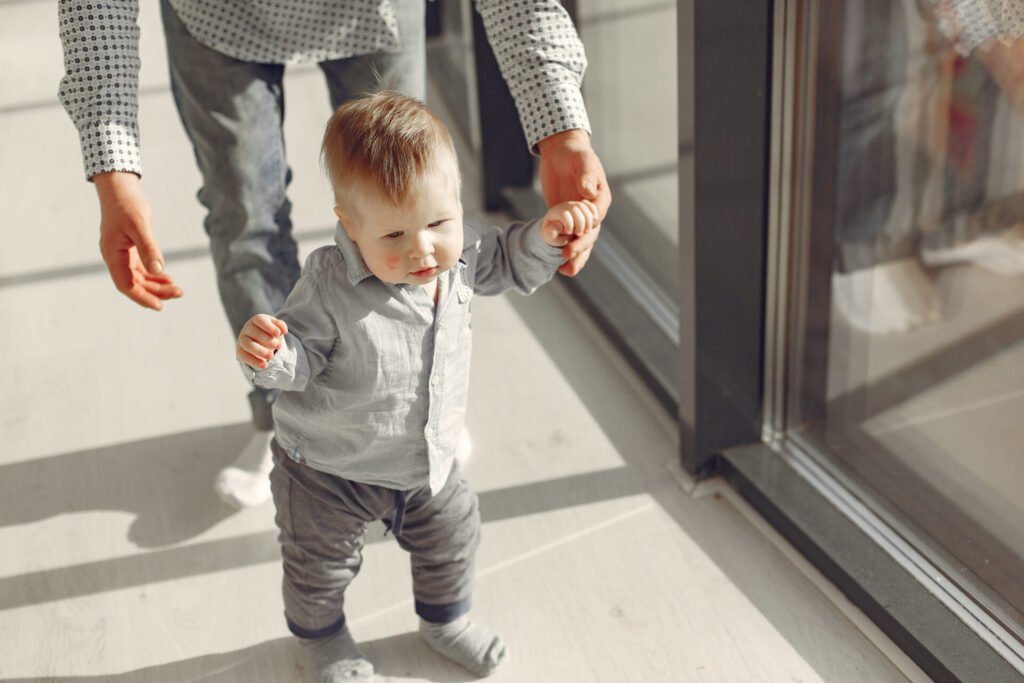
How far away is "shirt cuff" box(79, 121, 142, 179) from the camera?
1284mm

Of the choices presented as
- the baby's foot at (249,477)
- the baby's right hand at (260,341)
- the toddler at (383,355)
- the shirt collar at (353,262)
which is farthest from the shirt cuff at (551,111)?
the baby's foot at (249,477)

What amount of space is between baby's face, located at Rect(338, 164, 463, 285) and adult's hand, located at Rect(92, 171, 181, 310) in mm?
206

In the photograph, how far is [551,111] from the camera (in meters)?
1.31

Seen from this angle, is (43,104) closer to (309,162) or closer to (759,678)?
(309,162)

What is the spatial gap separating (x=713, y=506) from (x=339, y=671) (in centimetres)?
58

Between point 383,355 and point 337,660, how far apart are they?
0.43 m

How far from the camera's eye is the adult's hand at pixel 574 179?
1234mm

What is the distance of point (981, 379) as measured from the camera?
1.44 m

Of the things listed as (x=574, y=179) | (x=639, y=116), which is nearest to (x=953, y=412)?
(x=574, y=179)

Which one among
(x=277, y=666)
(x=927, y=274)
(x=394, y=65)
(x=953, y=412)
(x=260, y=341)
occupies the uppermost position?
(x=394, y=65)

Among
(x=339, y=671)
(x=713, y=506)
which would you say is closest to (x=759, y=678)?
(x=713, y=506)

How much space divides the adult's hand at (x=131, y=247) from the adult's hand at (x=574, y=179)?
1.29 ft

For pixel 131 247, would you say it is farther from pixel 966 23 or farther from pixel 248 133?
pixel 966 23

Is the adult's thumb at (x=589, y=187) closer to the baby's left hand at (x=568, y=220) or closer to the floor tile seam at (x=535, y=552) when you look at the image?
the baby's left hand at (x=568, y=220)
